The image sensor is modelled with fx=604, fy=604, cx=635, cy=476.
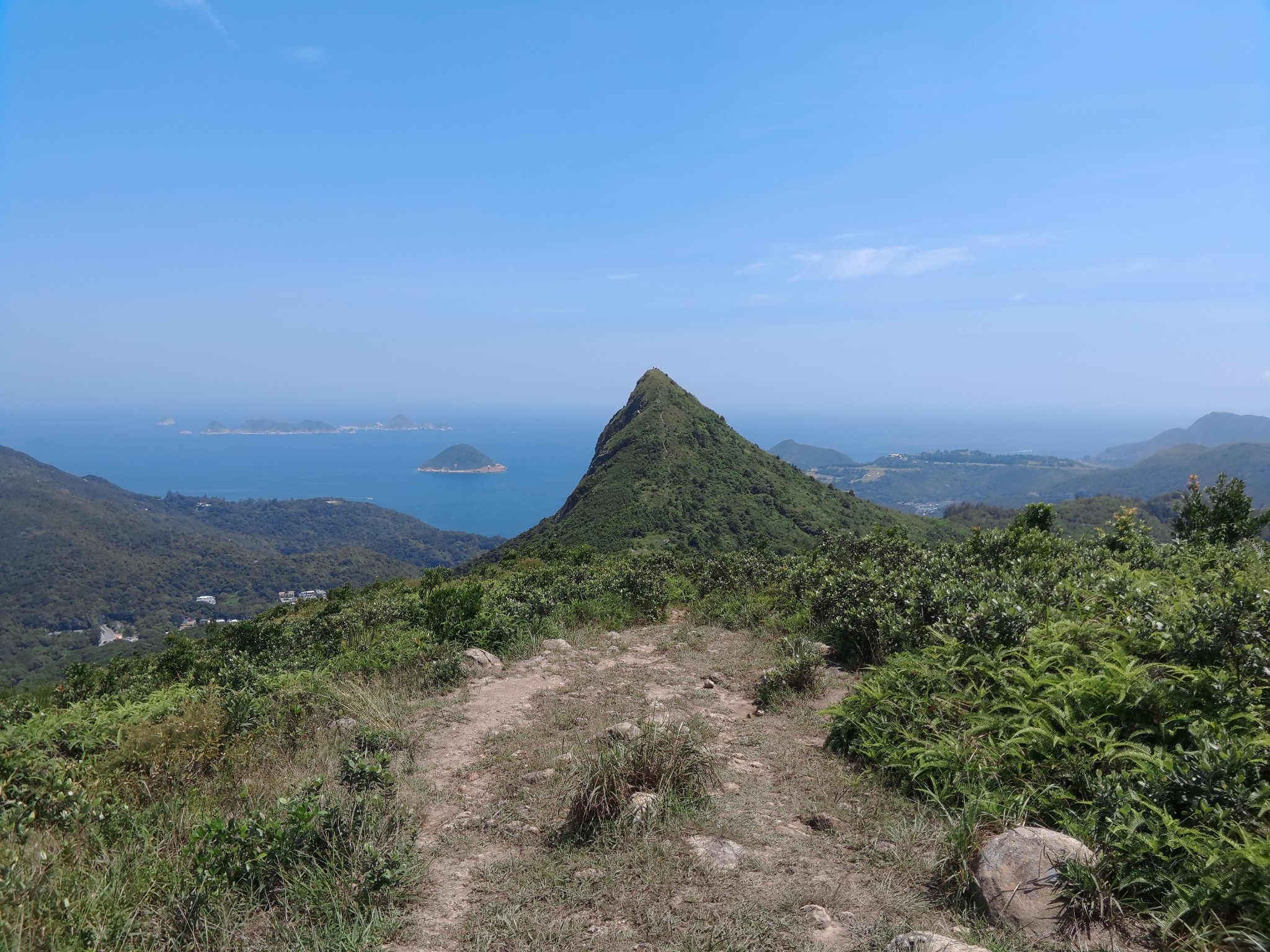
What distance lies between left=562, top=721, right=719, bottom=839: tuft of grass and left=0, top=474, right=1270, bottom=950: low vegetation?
0.02 meters

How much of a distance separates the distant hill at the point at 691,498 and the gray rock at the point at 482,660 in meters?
44.0

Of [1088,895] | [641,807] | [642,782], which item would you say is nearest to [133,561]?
[642,782]

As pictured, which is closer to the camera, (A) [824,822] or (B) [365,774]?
(A) [824,822]

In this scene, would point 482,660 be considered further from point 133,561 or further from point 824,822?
point 133,561

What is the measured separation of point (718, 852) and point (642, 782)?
82 centimetres

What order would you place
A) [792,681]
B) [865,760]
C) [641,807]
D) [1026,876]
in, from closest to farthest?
[1026,876] → [641,807] → [865,760] → [792,681]

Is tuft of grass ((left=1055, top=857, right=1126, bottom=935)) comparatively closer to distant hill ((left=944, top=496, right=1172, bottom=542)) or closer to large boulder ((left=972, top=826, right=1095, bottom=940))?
large boulder ((left=972, top=826, right=1095, bottom=940))

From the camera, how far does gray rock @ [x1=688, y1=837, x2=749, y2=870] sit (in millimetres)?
3645

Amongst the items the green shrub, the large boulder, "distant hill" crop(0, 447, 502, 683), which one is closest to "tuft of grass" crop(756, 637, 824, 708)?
the large boulder

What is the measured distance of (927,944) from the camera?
272 cm

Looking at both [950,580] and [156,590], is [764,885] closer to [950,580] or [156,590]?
[950,580]

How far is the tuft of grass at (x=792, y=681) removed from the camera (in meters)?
6.72

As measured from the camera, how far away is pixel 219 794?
4.62 meters

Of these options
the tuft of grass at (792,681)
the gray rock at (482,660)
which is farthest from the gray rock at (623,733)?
the gray rock at (482,660)
